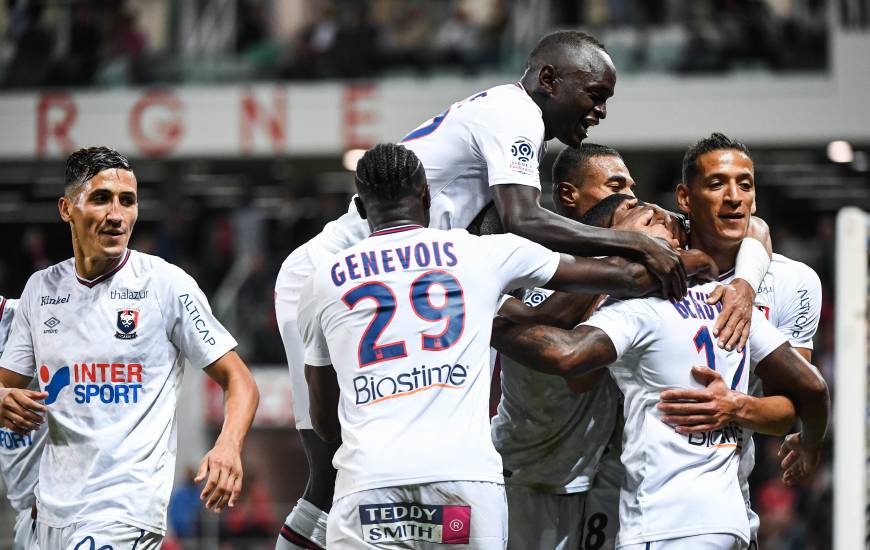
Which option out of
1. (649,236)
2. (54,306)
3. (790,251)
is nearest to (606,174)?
(649,236)

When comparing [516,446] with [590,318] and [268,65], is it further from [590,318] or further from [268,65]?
[268,65]

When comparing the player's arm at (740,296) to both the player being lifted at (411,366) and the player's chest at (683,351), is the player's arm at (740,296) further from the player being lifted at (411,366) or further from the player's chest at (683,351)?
the player being lifted at (411,366)

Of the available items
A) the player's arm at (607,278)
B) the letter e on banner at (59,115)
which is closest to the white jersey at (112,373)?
the player's arm at (607,278)

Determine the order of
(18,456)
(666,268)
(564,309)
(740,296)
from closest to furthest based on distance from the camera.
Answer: (666,268)
(740,296)
(564,309)
(18,456)

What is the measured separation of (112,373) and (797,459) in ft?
9.95

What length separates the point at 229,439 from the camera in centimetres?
479

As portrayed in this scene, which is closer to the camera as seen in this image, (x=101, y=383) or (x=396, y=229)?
(x=396, y=229)

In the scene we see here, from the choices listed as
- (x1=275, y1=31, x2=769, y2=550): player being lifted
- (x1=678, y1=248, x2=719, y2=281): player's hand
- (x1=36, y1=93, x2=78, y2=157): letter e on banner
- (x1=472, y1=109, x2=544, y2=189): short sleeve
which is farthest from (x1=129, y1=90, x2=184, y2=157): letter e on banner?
(x1=678, y1=248, x2=719, y2=281): player's hand

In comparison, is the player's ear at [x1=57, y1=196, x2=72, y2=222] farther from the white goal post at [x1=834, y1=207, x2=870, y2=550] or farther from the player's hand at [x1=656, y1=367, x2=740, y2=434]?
the white goal post at [x1=834, y1=207, x2=870, y2=550]

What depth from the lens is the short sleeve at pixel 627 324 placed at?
457 cm

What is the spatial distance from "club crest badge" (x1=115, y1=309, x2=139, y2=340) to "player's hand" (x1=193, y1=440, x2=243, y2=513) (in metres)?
0.66

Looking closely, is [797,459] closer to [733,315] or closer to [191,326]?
[733,315]

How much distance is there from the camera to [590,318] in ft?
15.5

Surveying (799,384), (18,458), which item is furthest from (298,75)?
(799,384)
